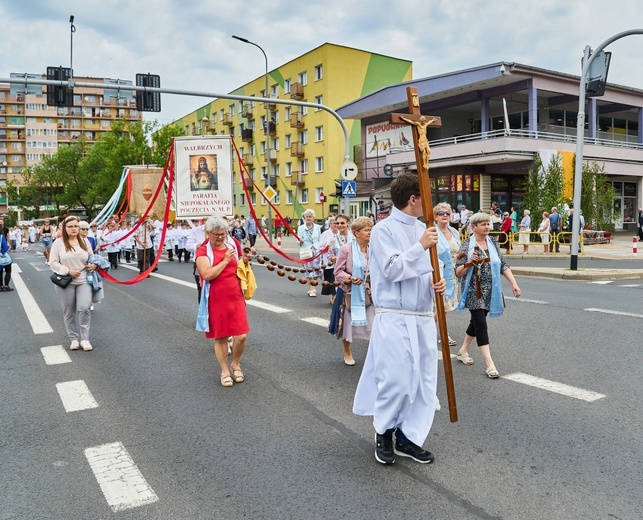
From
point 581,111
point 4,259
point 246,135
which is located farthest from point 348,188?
point 246,135

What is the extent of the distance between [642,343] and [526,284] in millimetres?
6705

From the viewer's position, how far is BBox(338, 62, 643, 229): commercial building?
30.0m

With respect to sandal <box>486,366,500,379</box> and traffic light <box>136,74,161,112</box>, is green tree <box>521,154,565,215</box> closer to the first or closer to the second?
traffic light <box>136,74,161,112</box>

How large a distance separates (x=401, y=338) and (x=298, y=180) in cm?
4698

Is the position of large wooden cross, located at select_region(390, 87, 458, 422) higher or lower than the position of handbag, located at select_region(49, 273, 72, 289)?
higher

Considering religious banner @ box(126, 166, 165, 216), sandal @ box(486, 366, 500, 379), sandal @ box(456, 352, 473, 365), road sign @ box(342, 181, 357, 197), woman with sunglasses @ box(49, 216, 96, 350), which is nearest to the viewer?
sandal @ box(486, 366, 500, 379)

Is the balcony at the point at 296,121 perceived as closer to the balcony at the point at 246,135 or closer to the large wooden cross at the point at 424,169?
the balcony at the point at 246,135

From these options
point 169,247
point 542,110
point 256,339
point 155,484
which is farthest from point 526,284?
point 542,110

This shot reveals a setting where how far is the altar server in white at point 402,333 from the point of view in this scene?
3.93m

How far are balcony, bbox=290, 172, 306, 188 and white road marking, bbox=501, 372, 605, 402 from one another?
1750 inches

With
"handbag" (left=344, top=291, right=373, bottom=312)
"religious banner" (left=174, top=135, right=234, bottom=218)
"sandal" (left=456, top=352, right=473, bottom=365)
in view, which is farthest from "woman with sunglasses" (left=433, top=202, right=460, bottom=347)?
"religious banner" (left=174, top=135, right=234, bottom=218)

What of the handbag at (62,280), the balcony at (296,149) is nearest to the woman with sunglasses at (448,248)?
the handbag at (62,280)

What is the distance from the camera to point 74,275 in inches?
312

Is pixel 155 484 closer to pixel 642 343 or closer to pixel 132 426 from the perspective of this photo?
pixel 132 426
